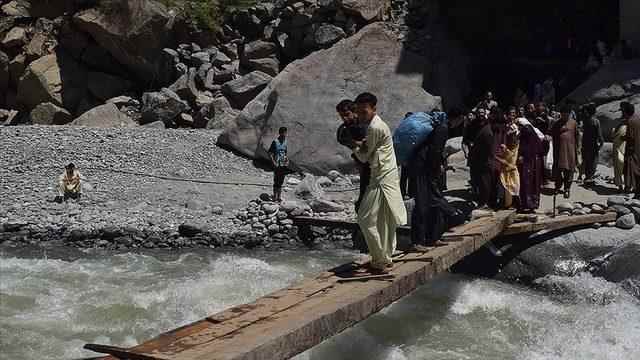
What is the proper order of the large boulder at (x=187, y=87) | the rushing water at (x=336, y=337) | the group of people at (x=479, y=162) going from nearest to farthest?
the group of people at (x=479, y=162), the rushing water at (x=336, y=337), the large boulder at (x=187, y=87)

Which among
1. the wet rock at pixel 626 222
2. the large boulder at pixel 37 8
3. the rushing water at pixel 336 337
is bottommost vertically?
the rushing water at pixel 336 337

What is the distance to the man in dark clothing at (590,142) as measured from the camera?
12.2 meters

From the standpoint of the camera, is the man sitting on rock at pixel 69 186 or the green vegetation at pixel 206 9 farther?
the green vegetation at pixel 206 9

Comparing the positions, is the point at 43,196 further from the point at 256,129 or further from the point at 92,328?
the point at 92,328

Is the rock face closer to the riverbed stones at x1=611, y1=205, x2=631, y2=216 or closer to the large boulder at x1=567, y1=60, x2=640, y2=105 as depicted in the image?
the large boulder at x1=567, y1=60, x2=640, y2=105

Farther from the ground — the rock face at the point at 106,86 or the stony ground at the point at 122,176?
the rock face at the point at 106,86

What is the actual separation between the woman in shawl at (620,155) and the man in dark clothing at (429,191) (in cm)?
426

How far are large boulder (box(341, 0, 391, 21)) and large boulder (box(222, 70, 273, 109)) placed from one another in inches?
104

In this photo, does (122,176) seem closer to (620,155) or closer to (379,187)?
(620,155)

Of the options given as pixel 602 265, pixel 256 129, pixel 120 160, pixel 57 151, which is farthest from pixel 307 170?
pixel 602 265

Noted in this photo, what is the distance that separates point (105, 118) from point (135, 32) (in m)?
2.72

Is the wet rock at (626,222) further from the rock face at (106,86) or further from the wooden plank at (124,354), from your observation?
the rock face at (106,86)

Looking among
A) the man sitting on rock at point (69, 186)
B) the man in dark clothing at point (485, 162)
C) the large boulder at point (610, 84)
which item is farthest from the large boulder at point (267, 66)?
the man in dark clothing at point (485, 162)

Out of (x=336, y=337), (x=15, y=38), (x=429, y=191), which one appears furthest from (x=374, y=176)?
(x=15, y=38)
